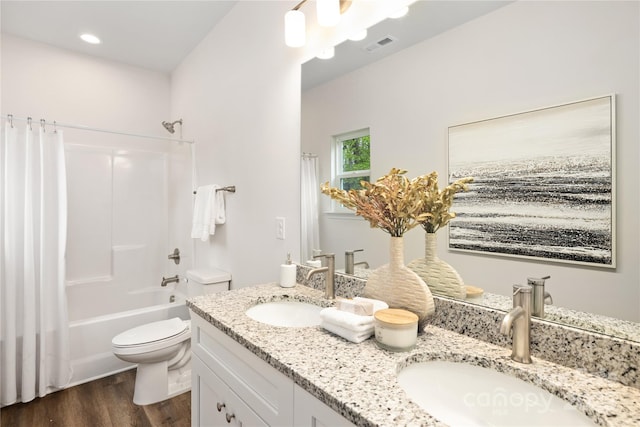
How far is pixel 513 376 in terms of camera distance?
29.4 inches

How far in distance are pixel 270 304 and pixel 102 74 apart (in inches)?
110

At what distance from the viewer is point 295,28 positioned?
4.75 feet

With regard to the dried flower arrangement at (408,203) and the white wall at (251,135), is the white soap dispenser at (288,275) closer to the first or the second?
the white wall at (251,135)

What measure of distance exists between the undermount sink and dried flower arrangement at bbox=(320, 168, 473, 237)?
42 centimetres

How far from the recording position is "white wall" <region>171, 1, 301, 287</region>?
1.70 m

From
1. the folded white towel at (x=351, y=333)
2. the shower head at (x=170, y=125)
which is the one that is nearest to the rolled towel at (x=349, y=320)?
the folded white towel at (x=351, y=333)

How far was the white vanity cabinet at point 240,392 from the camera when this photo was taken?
76cm

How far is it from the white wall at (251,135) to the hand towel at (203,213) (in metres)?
0.12

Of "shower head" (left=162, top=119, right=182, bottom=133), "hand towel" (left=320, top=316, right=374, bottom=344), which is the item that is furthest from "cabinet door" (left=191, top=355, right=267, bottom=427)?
"shower head" (left=162, top=119, right=182, bottom=133)

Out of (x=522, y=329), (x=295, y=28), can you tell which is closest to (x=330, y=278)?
(x=522, y=329)

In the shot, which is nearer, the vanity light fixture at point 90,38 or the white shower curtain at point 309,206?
the white shower curtain at point 309,206

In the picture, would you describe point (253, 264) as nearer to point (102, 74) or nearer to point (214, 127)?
point (214, 127)

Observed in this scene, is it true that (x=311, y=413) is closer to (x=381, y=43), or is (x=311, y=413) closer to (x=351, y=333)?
(x=351, y=333)

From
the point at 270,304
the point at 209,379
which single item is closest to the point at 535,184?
the point at 270,304
